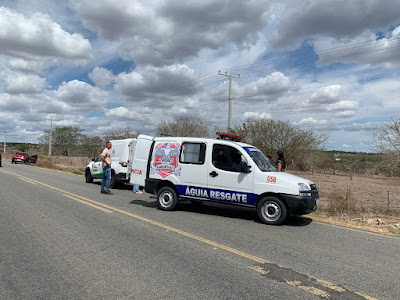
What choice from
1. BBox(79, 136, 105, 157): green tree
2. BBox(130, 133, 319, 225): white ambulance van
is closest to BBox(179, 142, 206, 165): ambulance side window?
BBox(130, 133, 319, 225): white ambulance van

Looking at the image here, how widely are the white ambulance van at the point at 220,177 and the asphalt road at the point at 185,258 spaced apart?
54cm

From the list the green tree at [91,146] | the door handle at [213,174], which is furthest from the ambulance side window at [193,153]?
the green tree at [91,146]

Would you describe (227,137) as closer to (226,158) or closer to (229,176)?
(226,158)

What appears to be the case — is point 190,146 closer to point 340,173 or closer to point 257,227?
point 257,227

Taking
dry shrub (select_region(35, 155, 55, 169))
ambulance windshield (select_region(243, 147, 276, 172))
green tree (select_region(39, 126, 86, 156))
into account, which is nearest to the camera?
ambulance windshield (select_region(243, 147, 276, 172))

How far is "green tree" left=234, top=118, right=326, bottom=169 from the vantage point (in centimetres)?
2352

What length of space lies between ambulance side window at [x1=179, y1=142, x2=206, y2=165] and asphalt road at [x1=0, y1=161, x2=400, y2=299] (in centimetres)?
147

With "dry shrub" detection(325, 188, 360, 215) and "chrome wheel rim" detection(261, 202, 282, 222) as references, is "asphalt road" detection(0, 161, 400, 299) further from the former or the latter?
"dry shrub" detection(325, 188, 360, 215)

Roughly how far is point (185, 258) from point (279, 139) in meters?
20.2

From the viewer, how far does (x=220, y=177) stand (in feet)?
26.2

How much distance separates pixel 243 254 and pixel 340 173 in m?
41.0

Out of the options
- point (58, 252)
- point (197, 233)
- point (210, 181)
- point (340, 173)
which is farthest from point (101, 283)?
point (340, 173)

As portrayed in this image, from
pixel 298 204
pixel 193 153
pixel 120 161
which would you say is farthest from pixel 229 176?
pixel 120 161

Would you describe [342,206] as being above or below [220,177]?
below
